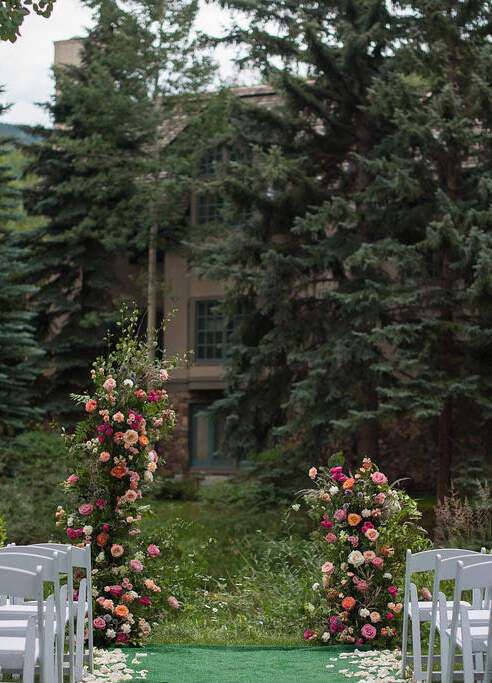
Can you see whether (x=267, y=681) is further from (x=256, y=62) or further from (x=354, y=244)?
(x=256, y=62)

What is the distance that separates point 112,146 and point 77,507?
17722mm

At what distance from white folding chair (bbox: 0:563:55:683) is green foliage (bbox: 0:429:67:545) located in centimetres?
754

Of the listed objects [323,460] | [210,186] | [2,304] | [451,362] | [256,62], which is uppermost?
[256,62]

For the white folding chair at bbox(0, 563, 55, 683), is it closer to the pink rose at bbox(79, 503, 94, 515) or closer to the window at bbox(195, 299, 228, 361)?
the pink rose at bbox(79, 503, 94, 515)

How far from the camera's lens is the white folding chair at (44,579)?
429cm

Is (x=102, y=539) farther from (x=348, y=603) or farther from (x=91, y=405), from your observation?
(x=348, y=603)

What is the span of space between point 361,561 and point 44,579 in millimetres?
3188

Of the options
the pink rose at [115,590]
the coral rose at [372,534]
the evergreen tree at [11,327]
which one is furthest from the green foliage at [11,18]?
the evergreen tree at [11,327]

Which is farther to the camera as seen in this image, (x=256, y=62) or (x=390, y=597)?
(x=256, y=62)

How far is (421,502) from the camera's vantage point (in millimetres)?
15930

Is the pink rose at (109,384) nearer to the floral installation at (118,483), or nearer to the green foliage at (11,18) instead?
the floral installation at (118,483)

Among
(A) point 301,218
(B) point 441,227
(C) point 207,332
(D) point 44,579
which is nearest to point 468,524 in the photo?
(B) point 441,227

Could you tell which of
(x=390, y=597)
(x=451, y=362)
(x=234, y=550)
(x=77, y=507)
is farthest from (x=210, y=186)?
(x=390, y=597)

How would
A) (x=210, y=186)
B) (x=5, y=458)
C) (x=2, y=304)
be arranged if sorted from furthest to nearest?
(x=2, y=304) → (x=5, y=458) → (x=210, y=186)
